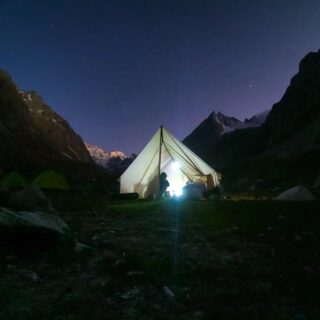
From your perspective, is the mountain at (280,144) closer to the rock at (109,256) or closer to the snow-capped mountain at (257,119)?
the snow-capped mountain at (257,119)

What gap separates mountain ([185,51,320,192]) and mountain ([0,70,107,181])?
46.4 m

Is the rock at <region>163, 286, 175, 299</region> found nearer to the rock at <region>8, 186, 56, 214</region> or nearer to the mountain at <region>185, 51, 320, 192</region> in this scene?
the rock at <region>8, 186, 56, 214</region>

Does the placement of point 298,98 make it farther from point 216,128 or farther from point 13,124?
point 13,124

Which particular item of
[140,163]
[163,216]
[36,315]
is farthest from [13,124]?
[36,315]

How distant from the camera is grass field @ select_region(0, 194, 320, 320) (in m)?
3.91

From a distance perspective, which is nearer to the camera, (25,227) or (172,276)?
(172,276)

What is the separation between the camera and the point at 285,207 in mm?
12070

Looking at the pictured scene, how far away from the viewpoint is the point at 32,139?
101 metres

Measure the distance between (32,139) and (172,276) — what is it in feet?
342

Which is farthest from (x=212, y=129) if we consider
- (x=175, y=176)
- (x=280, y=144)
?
(x=175, y=176)

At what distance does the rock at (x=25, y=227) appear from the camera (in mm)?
5727

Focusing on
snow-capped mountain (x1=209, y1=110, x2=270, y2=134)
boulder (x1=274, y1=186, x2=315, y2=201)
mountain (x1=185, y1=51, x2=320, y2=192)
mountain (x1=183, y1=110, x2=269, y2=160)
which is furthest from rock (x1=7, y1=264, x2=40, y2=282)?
snow-capped mountain (x1=209, y1=110, x2=270, y2=134)

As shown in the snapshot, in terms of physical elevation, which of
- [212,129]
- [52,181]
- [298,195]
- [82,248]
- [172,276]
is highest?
[212,129]

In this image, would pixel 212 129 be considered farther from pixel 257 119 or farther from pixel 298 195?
pixel 298 195
